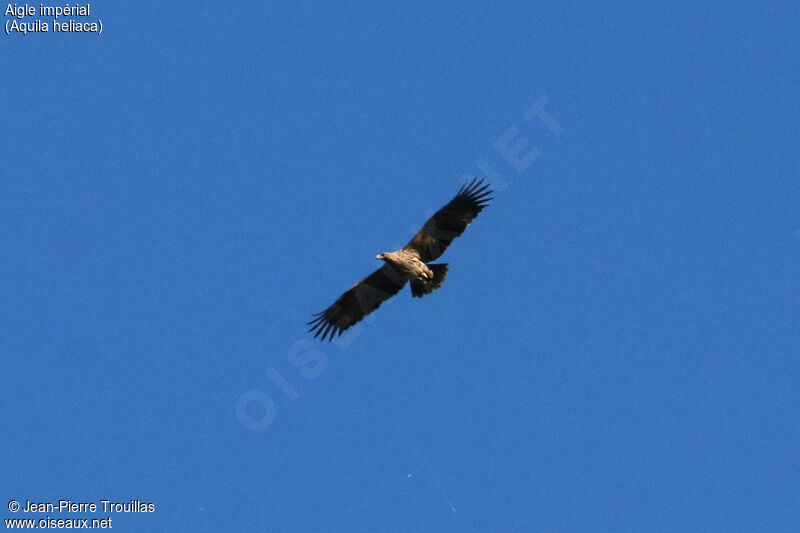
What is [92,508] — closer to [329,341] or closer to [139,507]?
[139,507]

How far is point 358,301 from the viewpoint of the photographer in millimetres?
24703

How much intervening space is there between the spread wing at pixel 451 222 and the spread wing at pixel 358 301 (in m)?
0.97

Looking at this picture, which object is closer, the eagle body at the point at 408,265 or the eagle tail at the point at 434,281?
the eagle body at the point at 408,265

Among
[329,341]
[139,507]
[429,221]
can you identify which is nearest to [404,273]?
[429,221]

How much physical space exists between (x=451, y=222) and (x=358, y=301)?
10.1 ft

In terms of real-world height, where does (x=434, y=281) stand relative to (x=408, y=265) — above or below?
below

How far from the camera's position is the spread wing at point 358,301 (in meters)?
24.2

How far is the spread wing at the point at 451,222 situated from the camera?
23641 millimetres

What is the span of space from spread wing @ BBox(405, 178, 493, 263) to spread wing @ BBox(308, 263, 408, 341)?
97 cm

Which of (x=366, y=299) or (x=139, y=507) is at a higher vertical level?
(x=366, y=299)

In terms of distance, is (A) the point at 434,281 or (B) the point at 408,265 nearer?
(B) the point at 408,265

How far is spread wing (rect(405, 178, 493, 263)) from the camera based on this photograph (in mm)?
23641

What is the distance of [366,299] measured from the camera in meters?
24.7

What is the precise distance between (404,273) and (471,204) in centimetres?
228
